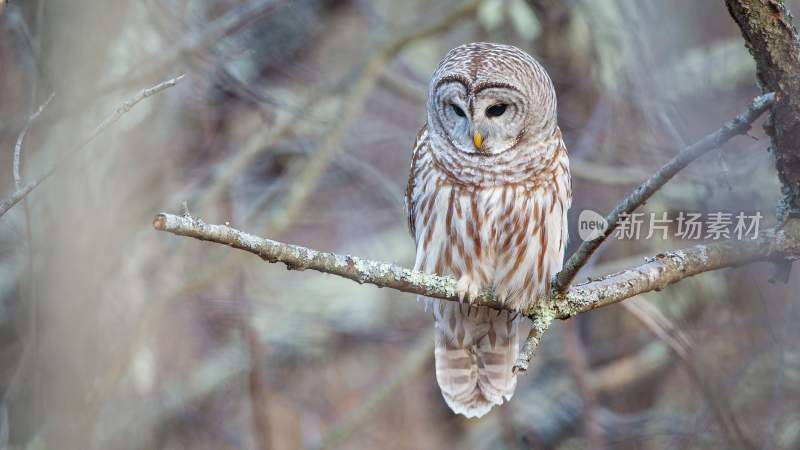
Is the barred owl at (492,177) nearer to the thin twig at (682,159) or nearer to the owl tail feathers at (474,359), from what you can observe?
the owl tail feathers at (474,359)

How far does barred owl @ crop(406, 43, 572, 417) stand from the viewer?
375cm

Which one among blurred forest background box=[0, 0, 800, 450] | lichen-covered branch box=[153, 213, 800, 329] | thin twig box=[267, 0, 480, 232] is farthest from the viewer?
thin twig box=[267, 0, 480, 232]

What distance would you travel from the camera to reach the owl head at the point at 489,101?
3715 millimetres

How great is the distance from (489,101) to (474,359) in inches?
53.1

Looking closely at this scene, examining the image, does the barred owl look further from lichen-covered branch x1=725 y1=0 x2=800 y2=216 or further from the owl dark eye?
lichen-covered branch x1=725 y1=0 x2=800 y2=216

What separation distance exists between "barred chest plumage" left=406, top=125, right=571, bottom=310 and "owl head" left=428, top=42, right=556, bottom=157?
10cm

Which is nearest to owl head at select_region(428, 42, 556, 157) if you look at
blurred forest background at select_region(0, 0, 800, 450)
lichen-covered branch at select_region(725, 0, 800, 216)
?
lichen-covered branch at select_region(725, 0, 800, 216)

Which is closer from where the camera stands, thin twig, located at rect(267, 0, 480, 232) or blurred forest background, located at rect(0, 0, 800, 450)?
blurred forest background, located at rect(0, 0, 800, 450)

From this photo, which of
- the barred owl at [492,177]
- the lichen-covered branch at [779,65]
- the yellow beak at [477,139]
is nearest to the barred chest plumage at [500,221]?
the barred owl at [492,177]

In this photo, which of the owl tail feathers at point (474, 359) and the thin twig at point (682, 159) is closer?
the thin twig at point (682, 159)

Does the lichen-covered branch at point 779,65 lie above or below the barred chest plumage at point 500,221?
above

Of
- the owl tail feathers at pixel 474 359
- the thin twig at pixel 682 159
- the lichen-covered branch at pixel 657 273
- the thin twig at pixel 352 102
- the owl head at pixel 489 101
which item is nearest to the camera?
the thin twig at pixel 682 159

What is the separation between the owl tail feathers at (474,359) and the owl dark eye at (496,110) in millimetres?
1011

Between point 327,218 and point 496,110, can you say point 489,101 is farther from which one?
point 327,218
